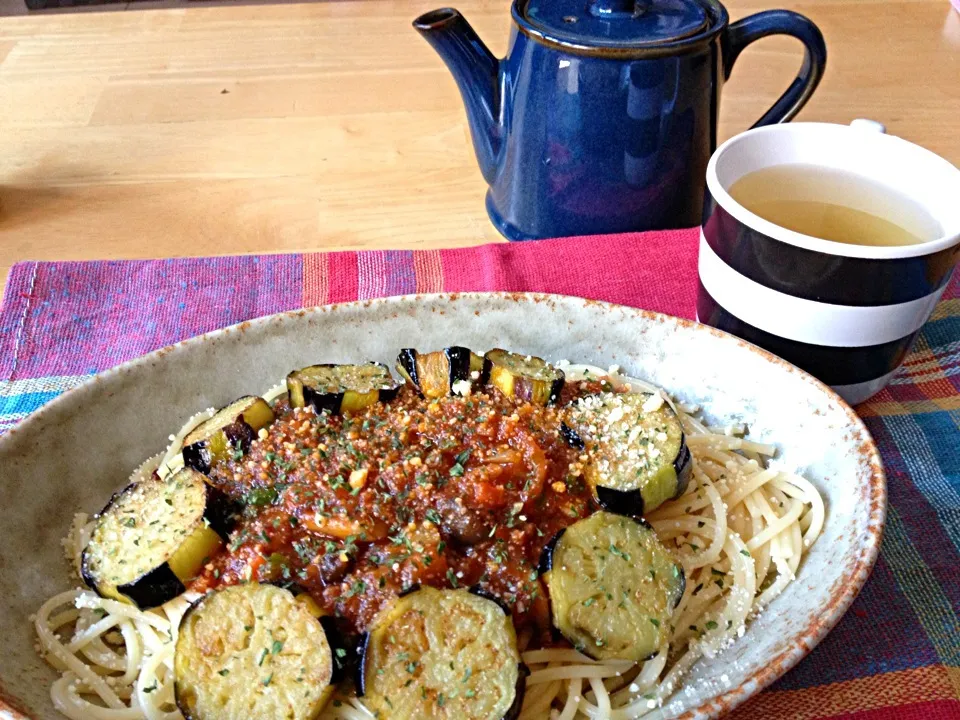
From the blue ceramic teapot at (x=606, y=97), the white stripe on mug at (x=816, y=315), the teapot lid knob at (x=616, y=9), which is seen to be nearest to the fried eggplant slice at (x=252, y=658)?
the white stripe on mug at (x=816, y=315)

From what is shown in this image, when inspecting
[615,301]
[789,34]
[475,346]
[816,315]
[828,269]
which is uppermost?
[789,34]

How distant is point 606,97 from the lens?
7.09 ft

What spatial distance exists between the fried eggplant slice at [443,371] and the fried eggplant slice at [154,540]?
1.57ft

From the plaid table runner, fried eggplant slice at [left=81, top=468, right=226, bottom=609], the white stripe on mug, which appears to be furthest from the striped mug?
fried eggplant slice at [left=81, top=468, right=226, bottom=609]

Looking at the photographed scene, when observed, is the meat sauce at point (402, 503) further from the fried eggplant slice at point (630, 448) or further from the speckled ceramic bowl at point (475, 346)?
the speckled ceramic bowl at point (475, 346)

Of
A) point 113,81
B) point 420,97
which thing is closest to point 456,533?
point 420,97

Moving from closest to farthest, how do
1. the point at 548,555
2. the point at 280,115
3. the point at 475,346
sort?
the point at 548,555 → the point at 475,346 → the point at 280,115

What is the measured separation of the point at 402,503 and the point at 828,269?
0.99 meters

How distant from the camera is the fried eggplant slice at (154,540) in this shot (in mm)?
1396

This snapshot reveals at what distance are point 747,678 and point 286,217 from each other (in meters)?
2.15

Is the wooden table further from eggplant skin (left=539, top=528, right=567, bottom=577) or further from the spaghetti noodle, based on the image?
eggplant skin (left=539, top=528, right=567, bottom=577)

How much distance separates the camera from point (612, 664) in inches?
55.2

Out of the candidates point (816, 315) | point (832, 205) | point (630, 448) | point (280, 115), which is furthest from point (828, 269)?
point (280, 115)

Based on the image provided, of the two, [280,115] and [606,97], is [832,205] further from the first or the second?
[280,115]
